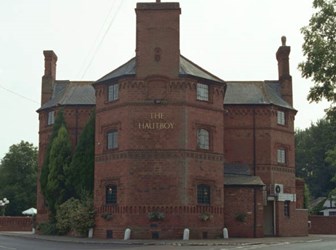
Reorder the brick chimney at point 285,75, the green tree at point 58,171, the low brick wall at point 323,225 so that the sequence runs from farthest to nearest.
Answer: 1. the low brick wall at point 323,225
2. the brick chimney at point 285,75
3. the green tree at point 58,171

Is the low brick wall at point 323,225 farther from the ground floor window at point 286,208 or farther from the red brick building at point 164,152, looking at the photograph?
the red brick building at point 164,152

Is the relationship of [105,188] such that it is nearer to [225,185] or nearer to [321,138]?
[225,185]

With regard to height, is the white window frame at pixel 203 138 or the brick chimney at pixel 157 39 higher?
the brick chimney at pixel 157 39

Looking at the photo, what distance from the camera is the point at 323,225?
55.9 m

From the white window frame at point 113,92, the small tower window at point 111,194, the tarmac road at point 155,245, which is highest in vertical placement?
the white window frame at point 113,92

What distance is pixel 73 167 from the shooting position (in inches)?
1699

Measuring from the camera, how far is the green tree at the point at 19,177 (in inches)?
3059

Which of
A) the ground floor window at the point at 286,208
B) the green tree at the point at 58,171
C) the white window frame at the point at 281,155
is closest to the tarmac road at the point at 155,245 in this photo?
the green tree at the point at 58,171

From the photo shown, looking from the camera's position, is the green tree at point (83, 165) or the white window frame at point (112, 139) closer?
the white window frame at point (112, 139)

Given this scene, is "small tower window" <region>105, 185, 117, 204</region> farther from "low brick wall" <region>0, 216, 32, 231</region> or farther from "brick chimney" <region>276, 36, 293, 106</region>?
"low brick wall" <region>0, 216, 32, 231</region>

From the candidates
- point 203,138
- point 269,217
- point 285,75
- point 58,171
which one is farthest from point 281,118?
point 58,171

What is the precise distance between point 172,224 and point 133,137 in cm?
614

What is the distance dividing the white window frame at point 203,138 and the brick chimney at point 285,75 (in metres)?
12.5

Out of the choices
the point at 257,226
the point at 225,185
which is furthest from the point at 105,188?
the point at 257,226
